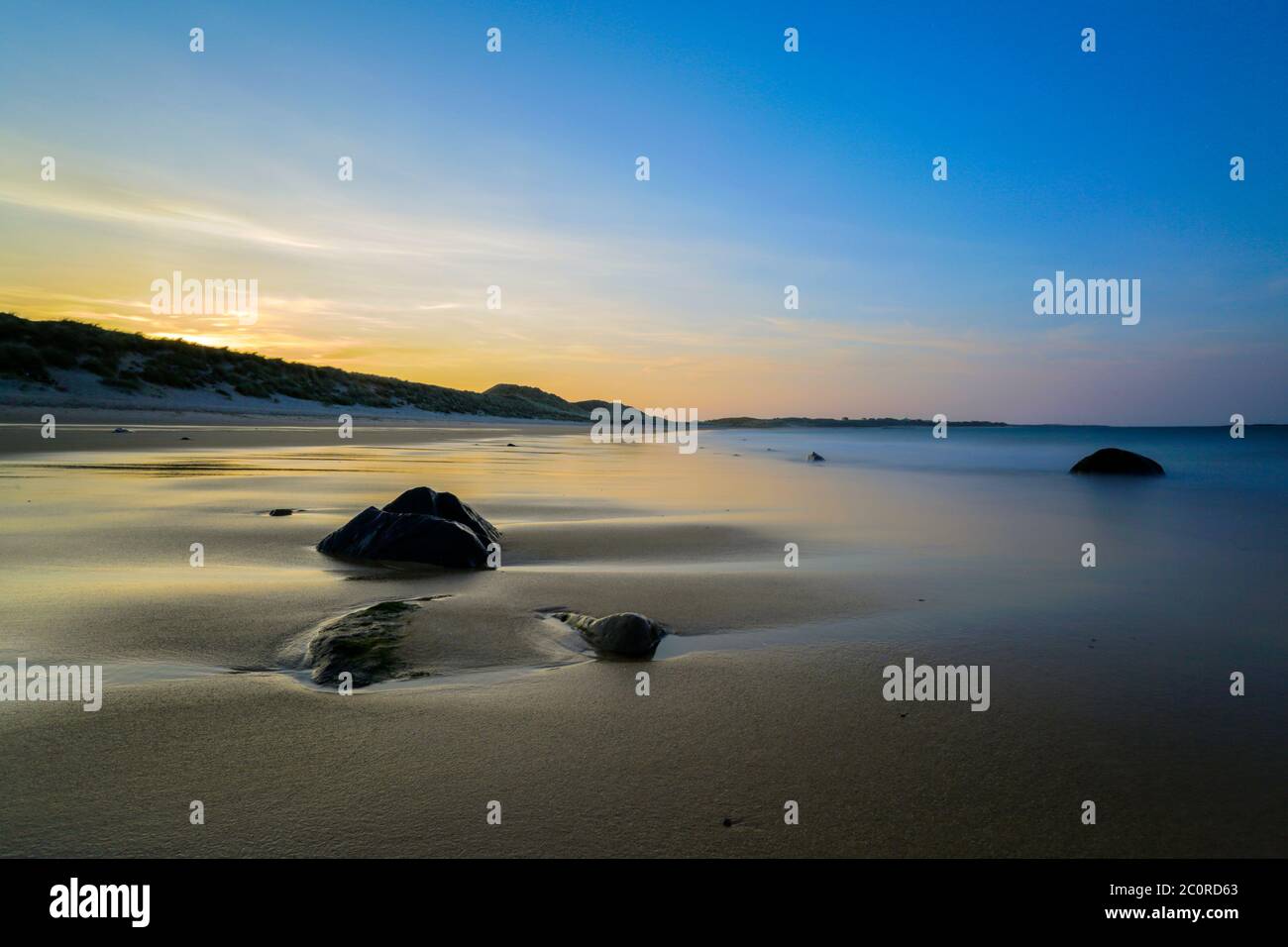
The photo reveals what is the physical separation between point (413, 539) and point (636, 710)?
137 inches

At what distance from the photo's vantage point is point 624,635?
12.4 feet

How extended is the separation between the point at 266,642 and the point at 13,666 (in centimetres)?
102

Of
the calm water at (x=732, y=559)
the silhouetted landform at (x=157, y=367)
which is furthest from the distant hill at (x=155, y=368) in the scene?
the calm water at (x=732, y=559)

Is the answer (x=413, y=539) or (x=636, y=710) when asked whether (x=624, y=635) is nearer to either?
(x=636, y=710)

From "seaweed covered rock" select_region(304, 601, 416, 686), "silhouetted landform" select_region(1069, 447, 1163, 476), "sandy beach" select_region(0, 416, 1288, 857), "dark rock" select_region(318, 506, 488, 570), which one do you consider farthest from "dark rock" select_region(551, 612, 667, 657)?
"silhouetted landform" select_region(1069, 447, 1163, 476)

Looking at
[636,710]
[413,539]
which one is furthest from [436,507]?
[636,710]

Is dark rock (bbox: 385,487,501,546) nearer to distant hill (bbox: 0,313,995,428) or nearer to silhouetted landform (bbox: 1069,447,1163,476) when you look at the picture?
silhouetted landform (bbox: 1069,447,1163,476)

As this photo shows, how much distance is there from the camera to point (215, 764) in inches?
96.8

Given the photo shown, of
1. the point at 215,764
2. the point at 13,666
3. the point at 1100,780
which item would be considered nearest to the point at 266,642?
the point at 13,666

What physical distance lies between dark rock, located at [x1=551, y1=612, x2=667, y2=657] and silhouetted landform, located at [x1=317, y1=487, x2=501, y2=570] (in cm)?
213

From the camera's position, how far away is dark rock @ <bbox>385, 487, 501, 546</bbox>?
Answer: 6.39 meters

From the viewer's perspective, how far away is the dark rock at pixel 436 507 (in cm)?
639
